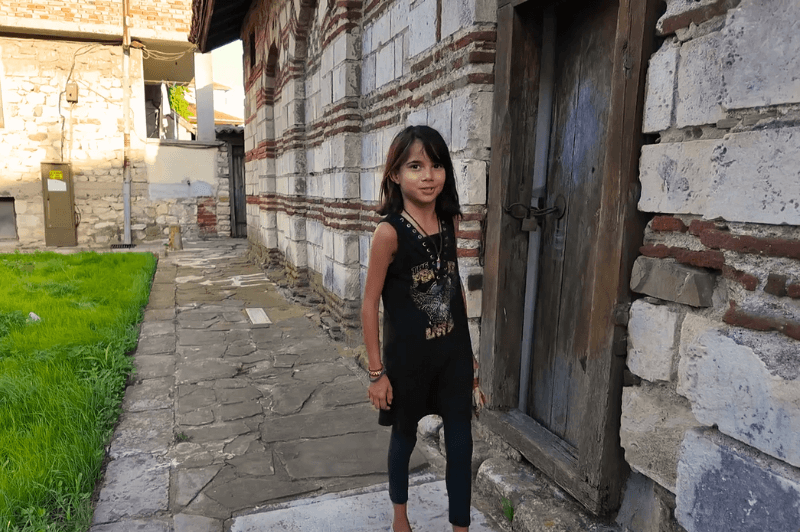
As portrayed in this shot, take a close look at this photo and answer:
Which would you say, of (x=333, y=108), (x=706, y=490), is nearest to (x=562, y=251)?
(x=706, y=490)

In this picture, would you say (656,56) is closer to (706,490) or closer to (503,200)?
(503,200)

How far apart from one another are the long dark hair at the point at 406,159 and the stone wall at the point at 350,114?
92 cm

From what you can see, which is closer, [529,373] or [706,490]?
[706,490]

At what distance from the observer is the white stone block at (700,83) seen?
1716 millimetres


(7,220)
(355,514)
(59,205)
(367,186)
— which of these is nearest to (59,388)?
(355,514)

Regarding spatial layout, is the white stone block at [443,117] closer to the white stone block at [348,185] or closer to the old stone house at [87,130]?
the white stone block at [348,185]

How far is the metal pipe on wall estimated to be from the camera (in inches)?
114

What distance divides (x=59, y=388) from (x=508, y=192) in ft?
10.8

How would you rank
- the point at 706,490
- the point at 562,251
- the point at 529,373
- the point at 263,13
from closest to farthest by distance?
the point at 706,490 < the point at 562,251 < the point at 529,373 < the point at 263,13

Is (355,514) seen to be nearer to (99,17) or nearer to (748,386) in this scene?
(748,386)

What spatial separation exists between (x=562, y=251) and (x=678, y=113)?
3.61ft

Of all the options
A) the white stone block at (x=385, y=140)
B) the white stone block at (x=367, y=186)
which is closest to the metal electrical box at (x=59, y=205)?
the white stone block at (x=367, y=186)

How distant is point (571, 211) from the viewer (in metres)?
2.76

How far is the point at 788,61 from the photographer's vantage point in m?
1.47
